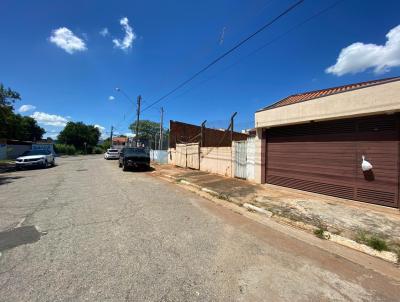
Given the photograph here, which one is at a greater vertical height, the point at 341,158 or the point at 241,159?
the point at 341,158

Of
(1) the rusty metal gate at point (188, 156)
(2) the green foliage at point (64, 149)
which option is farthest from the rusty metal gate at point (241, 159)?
A: (2) the green foliage at point (64, 149)

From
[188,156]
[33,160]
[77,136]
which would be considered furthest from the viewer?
[77,136]

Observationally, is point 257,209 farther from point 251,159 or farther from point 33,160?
point 33,160

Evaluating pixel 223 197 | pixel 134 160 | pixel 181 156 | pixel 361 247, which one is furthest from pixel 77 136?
pixel 361 247

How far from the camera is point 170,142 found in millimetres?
23453

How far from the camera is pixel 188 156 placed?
60.8 ft

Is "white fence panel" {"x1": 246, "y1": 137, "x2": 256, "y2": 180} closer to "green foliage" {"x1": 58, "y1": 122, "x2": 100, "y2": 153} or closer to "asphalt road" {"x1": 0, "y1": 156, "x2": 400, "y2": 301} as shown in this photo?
"asphalt road" {"x1": 0, "y1": 156, "x2": 400, "y2": 301}

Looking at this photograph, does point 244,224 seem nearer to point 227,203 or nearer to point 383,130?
point 227,203

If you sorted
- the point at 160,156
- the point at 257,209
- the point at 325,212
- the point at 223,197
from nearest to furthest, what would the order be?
the point at 325,212 < the point at 257,209 < the point at 223,197 < the point at 160,156

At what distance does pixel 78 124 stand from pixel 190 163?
59292 millimetres

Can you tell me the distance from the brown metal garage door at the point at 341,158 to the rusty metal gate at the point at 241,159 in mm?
1879

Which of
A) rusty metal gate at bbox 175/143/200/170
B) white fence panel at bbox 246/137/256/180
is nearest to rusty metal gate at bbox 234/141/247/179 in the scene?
white fence panel at bbox 246/137/256/180

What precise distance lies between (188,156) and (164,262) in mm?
14988

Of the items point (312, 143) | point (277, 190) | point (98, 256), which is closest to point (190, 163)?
point (277, 190)
